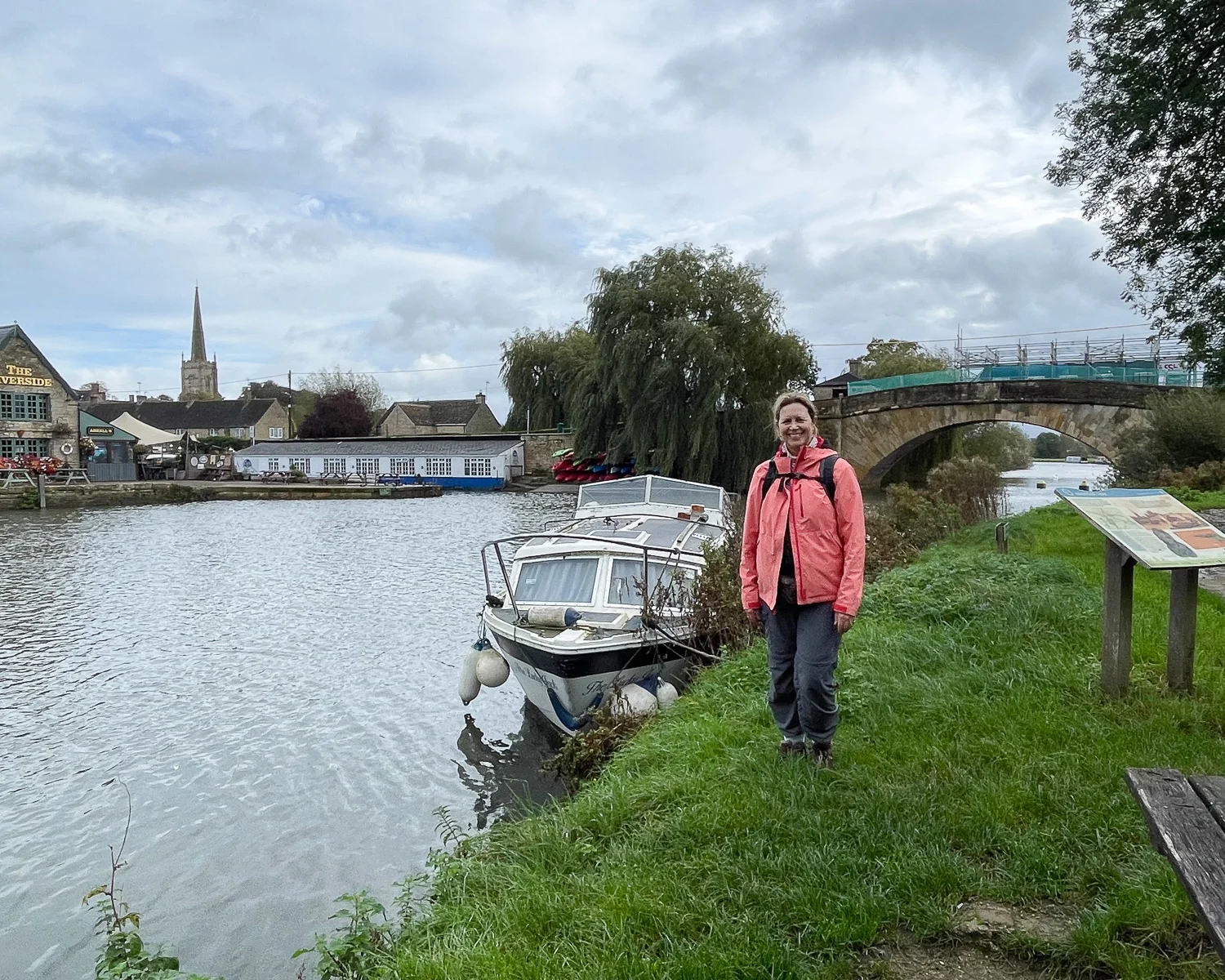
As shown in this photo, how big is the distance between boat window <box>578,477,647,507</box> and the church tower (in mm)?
117378

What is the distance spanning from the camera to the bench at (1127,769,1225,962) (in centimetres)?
237

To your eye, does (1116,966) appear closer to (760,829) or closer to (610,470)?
(760,829)

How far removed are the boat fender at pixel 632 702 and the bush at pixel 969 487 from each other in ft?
37.8

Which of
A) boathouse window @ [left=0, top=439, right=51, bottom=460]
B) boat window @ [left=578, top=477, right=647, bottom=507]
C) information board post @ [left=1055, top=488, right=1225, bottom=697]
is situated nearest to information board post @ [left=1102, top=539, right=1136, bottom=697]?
information board post @ [left=1055, top=488, right=1225, bottom=697]

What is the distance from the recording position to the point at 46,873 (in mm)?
7246

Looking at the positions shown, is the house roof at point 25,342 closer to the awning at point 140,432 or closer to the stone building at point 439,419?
the awning at point 140,432

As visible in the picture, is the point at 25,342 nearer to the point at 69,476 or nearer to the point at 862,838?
the point at 69,476

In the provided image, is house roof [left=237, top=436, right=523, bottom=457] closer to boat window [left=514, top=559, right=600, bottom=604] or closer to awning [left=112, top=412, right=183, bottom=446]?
awning [left=112, top=412, right=183, bottom=446]

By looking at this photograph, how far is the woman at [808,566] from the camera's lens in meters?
4.89

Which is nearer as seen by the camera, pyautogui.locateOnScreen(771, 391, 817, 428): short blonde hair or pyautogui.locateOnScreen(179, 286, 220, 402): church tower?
pyautogui.locateOnScreen(771, 391, 817, 428): short blonde hair

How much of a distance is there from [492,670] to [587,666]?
2.18 meters

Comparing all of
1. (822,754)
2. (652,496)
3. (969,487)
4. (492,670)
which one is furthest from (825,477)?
(969,487)

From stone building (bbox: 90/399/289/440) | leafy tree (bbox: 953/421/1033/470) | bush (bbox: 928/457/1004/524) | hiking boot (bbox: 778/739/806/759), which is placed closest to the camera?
hiking boot (bbox: 778/739/806/759)

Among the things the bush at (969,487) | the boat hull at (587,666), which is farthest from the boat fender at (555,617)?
the bush at (969,487)
